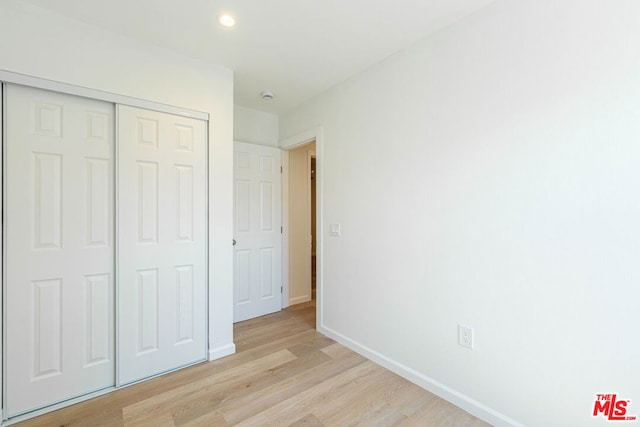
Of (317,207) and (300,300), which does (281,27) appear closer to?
(317,207)

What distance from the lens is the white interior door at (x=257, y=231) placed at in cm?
319

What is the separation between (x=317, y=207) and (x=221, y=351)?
1555 mm

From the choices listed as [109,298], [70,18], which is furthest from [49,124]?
[109,298]

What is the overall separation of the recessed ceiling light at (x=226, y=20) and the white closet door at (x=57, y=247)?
97cm

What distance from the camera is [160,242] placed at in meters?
2.13

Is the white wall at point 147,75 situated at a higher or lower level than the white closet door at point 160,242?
higher

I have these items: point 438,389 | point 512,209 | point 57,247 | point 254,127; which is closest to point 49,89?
point 57,247

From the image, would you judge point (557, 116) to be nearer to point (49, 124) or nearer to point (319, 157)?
point (319, 157)

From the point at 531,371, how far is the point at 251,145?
3.03m

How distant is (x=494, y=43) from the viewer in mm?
1638

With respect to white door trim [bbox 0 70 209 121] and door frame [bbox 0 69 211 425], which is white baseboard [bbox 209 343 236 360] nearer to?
door frame [bbox 0 69 211 425]

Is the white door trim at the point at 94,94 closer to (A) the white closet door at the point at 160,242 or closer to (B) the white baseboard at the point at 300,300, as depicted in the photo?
(A) the white closet door at the point at 160,242
